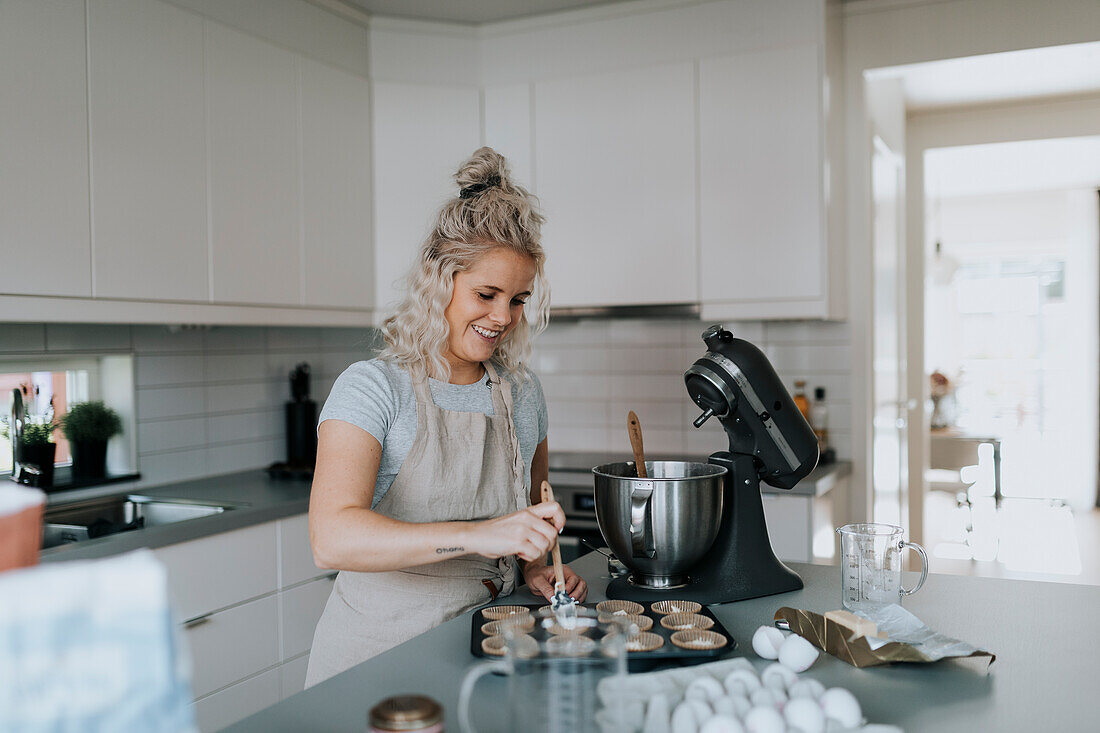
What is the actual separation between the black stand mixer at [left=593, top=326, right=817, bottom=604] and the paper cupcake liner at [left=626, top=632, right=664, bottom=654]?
0.92ft

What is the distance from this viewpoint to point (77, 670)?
22.5 inches

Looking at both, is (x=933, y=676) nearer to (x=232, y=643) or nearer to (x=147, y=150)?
(x=232, y=643)

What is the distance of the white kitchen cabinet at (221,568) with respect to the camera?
226 centimetres

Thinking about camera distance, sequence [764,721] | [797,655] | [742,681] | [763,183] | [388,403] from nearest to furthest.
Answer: [764,721] < [742,681] < [797,655] < [388,403] < [763,183]

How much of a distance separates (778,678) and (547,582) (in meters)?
0.64

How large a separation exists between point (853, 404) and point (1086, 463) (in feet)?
17.1

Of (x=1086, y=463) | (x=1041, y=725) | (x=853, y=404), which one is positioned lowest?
(x=1086, y=463)

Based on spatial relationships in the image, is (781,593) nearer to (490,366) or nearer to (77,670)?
(490,366)

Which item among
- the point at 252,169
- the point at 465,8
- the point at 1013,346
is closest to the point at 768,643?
the point at 252,169

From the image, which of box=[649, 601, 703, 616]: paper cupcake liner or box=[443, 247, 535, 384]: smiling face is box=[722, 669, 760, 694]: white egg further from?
box=[443, 247, 535, 384]: smiling face

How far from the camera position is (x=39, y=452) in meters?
2.55

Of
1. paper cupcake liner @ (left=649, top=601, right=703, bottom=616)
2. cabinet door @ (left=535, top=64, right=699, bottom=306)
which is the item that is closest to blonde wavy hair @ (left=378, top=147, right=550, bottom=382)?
paper cupcake liner @ (left=649, top=601, right=703, bottom=616)

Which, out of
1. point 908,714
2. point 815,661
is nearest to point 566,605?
point 815,661

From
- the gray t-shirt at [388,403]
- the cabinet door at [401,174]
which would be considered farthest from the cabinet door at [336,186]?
the gray t-shirt at [388,403]
